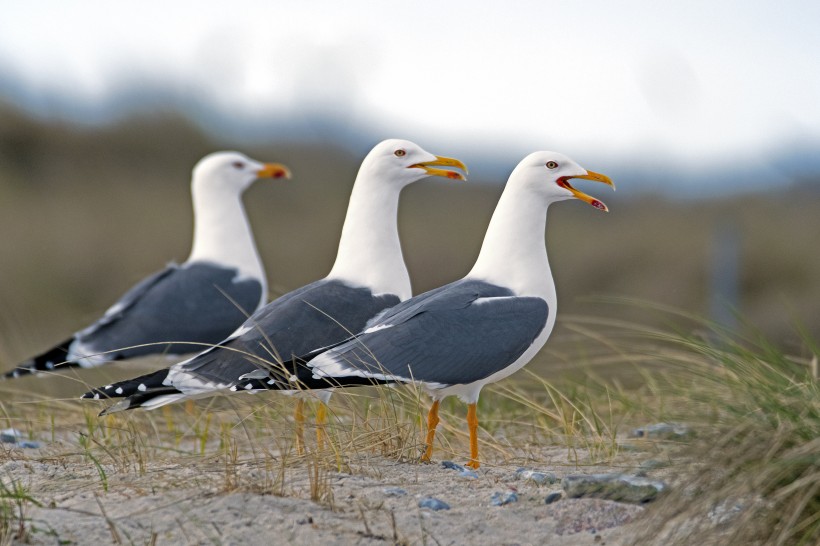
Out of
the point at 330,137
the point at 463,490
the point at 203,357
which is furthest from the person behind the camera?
the point at 330,137

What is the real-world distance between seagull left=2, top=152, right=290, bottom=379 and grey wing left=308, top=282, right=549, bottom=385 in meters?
2.40

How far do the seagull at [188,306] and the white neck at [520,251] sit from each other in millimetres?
2314

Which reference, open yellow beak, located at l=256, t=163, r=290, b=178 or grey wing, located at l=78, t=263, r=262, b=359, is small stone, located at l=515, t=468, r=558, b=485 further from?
open yellow beak, located at l=256, t=163, r=290, b=178

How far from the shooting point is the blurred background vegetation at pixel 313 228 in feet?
57.4

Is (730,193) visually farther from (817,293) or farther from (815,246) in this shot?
(817,293)

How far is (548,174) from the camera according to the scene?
209 inches

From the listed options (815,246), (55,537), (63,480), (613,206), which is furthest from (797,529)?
(613,206)

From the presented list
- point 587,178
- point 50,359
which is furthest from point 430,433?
point 50,359

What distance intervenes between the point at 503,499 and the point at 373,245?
5.57 feet

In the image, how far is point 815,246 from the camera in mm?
20438

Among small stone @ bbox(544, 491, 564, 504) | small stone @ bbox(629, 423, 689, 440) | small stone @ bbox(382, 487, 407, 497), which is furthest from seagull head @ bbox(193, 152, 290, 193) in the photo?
small stone @ bbox(544, 491, 564, 504)

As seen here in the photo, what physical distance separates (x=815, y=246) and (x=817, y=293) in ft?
6.91

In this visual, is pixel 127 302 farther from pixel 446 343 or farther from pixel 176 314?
pixel 446 343

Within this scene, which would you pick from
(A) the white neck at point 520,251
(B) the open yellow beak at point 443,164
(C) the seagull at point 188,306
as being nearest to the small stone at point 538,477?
(A) the white neck at point 520,251
